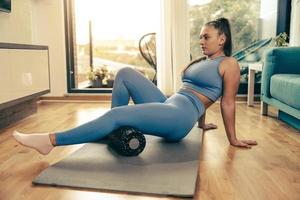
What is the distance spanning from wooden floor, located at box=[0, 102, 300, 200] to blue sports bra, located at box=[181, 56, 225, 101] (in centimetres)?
34

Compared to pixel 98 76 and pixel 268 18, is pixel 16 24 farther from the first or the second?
pixel 268 18

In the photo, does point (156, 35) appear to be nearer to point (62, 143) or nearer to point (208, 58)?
→ point (208, 58)

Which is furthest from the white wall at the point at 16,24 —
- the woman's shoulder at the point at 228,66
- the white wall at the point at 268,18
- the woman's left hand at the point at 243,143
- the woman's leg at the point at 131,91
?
the white wall at the point at 268,18

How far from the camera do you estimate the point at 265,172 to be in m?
1.54

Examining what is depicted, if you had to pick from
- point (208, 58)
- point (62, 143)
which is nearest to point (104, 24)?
point (208, 58)

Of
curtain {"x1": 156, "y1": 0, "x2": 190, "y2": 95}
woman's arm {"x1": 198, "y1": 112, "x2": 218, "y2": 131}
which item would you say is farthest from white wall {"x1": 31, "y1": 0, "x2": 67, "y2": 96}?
woman's arm {"x1": 198, "y1": 112, "x2": 218, "y2": 131}

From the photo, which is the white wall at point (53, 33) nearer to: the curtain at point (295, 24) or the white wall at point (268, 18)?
the white wall at point (268, 18)

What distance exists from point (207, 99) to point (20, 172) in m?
1.05

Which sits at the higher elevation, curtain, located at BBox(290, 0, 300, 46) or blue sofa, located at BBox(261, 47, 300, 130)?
curtain, located at BBox(290, 0, 300, 46)

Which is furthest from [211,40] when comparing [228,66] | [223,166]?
[223,166]

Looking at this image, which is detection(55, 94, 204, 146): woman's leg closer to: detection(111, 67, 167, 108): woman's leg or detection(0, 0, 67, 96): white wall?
detection(111, 67, 167, 108): woman's leg

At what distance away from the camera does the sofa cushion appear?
86.8 inches

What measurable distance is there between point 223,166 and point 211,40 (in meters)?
0.70

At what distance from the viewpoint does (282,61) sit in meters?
2.78
